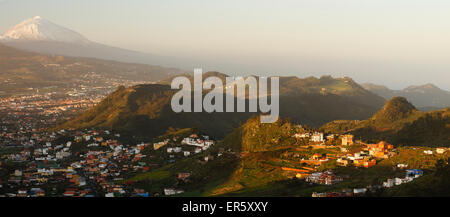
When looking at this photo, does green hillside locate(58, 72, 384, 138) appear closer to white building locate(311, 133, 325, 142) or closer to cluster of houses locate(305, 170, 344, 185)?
white building locate(311, 133, 325, 142)

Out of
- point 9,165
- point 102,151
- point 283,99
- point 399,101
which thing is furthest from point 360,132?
point 283,99

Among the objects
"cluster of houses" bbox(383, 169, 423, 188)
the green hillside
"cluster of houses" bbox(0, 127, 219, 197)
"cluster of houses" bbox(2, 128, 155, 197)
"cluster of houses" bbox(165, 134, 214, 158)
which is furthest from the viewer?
the green hillside

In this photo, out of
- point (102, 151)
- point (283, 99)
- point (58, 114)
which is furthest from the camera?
point (283, 99)

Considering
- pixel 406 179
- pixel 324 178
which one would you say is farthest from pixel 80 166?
pixel 406 179

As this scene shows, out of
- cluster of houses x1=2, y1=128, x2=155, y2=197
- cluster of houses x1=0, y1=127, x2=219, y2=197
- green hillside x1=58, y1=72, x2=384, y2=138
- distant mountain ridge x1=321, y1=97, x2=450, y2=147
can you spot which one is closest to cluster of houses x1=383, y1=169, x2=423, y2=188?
cluster of houses x1=0, y1=127, x2=219, y2=197

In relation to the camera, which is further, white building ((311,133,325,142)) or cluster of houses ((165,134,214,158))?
cluster of houses ((165,134,214,158))

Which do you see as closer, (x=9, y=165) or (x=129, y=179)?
(x=129, y=179)

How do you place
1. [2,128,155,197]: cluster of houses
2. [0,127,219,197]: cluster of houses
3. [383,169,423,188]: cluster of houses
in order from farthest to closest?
[2,128,155,197]: cluster of houses
[0,127,219,197]: cluster of houses
[383,169,423,188]: cluster of houses

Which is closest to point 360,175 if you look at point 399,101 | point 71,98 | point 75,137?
point 75,137
